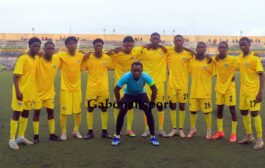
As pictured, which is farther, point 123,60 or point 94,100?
point 123,60

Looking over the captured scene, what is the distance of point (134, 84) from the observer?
7.95 metres

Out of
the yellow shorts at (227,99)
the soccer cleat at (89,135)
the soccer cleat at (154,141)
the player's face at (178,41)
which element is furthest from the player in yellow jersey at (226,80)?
the soccer cleat at (89,135)

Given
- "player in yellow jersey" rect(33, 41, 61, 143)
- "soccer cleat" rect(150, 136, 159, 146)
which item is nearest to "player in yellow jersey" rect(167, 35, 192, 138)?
"soccer cleat" rect(150, 136, 159, 146)

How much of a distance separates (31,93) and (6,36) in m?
64.5

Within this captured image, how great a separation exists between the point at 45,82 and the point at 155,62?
8.44 ft

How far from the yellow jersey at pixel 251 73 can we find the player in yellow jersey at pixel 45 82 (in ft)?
13.1

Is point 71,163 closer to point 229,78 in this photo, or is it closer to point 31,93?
point 31,93

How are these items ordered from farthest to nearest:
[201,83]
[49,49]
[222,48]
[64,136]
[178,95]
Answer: [178,95], [201,83], [64,136], [222,48], [49,49]

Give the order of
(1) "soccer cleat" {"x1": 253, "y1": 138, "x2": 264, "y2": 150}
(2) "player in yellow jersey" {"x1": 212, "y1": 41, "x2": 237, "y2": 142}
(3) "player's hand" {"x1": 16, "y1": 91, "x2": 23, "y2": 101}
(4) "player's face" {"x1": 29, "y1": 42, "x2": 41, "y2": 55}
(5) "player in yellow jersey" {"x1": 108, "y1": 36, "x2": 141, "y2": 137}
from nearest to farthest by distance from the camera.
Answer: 1. (3) "player's hand" {"x1": 16, "y1": 91, "x2": 23, "y2": 101}
2. (1) "soccer cleat" {"x1": 253, "y1": 138, "x2": 264, "y2": 150}
3. (4) "player's face" {"x1": 29, "y1": 42, "x2": 41, "y2": 55}
4. (2) "player in yellow jersey" {"x1": 212, "y1": 41, "x2": 237, "y2": 142}
5. (5) "player in yellow jersey" {"x1": 108, "y1": 36, "x2": 141, "y2": 137}

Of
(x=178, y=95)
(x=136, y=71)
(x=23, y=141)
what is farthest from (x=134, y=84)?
(x=23, y=141)

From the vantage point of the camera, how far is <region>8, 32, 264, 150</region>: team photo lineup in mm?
7758

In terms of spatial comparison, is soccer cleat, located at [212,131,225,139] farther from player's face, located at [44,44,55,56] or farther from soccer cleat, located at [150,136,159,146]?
player's face, located at [44,44,55,56]

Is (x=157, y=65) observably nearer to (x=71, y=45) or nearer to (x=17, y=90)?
(x=71, y=45)

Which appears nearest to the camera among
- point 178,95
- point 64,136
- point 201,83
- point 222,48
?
point 222,48
